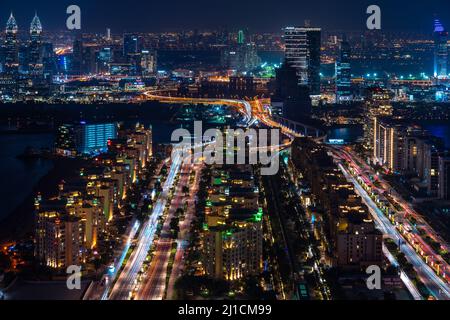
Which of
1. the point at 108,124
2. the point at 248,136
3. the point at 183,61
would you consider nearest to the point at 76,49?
the point at 183,61

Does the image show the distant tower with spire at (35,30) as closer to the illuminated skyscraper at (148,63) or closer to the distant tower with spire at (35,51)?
the distant tower with spire at (35,51)

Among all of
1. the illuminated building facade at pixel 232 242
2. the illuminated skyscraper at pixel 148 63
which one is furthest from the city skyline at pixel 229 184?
the illuminated skyscraper at pixel 148 63

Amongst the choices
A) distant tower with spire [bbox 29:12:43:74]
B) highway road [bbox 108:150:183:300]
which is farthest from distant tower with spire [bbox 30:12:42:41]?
highway road [bbox 108:150:183:300]

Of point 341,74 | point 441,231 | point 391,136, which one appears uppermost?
point 341,74
